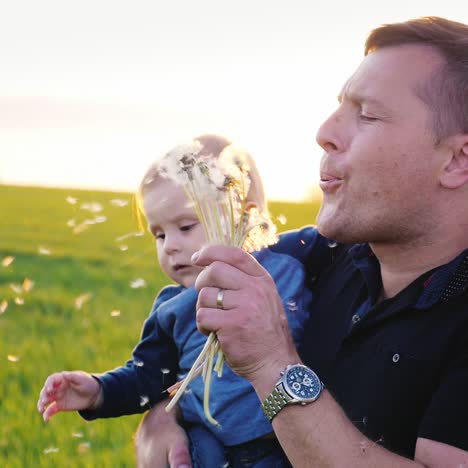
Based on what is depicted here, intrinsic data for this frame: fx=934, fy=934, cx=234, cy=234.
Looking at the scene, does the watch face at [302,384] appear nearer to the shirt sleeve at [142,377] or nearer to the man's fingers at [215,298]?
the man's fingers at [215,298]

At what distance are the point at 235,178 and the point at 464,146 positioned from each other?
0.76 m

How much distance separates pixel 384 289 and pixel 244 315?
0.70 m

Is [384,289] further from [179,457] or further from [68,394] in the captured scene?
[68,394]

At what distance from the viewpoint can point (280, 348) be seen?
109 inches

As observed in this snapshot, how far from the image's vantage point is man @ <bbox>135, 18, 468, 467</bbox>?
2670 mm

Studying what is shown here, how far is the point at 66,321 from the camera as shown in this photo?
8.11m

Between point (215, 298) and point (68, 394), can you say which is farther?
point (68, 394)

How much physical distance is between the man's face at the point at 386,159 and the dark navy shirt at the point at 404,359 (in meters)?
0.22

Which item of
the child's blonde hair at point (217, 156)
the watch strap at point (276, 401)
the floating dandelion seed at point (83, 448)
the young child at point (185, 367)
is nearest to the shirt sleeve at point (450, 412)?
the watch strap at point (276, 401)

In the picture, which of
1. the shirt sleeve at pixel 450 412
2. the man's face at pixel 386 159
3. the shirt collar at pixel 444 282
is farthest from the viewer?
the man's face at pixel 386 159

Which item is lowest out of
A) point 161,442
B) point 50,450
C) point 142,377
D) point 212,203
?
point 50,450

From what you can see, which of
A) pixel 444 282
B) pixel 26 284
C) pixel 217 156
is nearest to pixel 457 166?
pixel 444 282

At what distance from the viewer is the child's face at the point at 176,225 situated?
3.77 meters

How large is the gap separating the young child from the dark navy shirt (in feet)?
1.05
